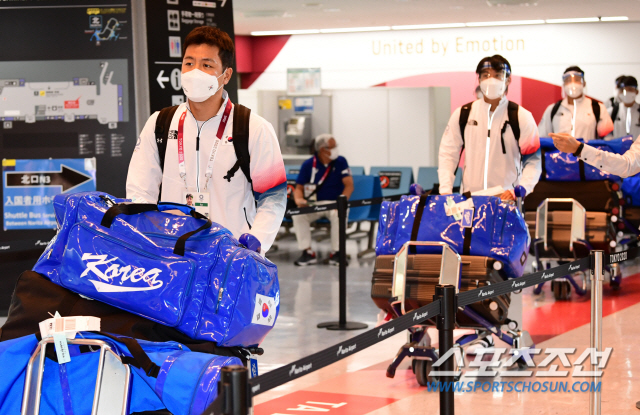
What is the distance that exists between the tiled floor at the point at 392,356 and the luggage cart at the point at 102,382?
206cm

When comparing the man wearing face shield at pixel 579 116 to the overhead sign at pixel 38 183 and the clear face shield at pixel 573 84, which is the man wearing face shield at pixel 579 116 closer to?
the clear face shield at pixel 573 84

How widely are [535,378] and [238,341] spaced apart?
9.43 feet

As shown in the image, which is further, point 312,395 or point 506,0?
point 506,0

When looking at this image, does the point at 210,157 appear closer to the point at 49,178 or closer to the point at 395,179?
the point at 49,178

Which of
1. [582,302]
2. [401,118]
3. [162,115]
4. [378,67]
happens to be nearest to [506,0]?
[401,118]

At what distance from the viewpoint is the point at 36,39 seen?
6.42 m

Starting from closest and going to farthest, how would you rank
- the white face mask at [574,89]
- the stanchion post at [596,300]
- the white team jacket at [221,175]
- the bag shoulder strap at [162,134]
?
the white team jacket at [221,175] → the bag shoulder strap at [162,134] → the stanchion post at [596,300] → the white face mask at [574,89]

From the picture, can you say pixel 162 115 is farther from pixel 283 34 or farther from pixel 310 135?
pixel 283 34

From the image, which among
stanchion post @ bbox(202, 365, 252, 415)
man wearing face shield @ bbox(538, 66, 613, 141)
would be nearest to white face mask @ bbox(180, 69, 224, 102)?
stanchion post @ bbox(202, 365, 252, 415)

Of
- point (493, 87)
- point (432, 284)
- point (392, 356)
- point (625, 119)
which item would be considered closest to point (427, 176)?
point (625, 119)

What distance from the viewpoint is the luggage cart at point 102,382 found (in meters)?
2.19

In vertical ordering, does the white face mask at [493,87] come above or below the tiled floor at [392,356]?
above

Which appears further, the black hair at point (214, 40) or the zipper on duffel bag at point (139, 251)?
the black hair at point (214, 40)

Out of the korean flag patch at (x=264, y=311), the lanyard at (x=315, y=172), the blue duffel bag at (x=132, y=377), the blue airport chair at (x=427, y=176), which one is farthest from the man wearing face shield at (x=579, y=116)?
the blue duffel bag at (x=132, y=377)
